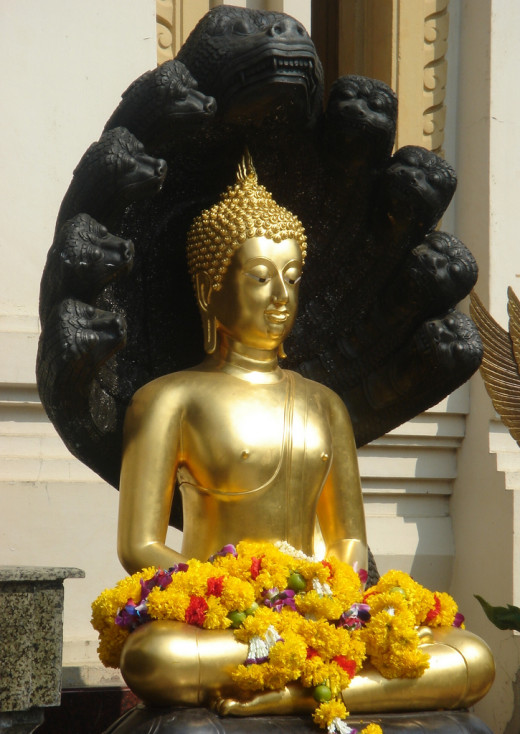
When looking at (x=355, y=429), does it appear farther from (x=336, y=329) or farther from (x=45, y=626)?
(x=45, y=626)

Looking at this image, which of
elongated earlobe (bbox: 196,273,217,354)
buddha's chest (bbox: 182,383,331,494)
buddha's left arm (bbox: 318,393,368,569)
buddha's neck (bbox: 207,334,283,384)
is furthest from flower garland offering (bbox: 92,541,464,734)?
elongated earlobe (bbox: 196,273,217,354)

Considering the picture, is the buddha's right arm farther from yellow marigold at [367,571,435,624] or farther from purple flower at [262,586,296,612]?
yellow marigold at [367,571,435,624]

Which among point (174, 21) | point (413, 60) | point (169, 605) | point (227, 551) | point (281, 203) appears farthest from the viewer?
point (413, 60)

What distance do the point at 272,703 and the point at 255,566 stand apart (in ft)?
1.24

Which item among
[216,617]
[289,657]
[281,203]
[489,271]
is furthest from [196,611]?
[489,271]

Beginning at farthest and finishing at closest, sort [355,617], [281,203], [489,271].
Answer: [489,271] < [281,203] < [355,617]

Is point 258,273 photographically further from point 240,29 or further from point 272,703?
point 272,703

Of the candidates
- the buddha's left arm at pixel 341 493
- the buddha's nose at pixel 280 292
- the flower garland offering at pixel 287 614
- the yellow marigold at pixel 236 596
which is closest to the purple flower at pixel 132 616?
the flower garland offering at pixel 287 614

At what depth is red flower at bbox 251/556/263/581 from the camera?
344 cm

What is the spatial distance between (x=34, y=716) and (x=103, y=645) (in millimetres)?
279

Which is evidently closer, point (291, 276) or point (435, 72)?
point (291, 276)

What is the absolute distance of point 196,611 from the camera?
131 inches

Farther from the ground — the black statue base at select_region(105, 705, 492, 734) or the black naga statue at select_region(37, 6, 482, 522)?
the black naga statue at select_region(37, 6, 482, 522)

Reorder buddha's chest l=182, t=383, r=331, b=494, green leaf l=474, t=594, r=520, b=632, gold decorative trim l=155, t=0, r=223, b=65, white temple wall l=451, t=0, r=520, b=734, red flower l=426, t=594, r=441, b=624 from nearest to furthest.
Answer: red flower l=426, t=594, r=441, b=624
buddha's chest l=182, t=383, r=331, b=494
green leaf l=474, t=594, r=520, b=632
white temple wall l=451, t=0, r=520, b=734
gold decorative trim l=155, t=0, r=223, b=65
